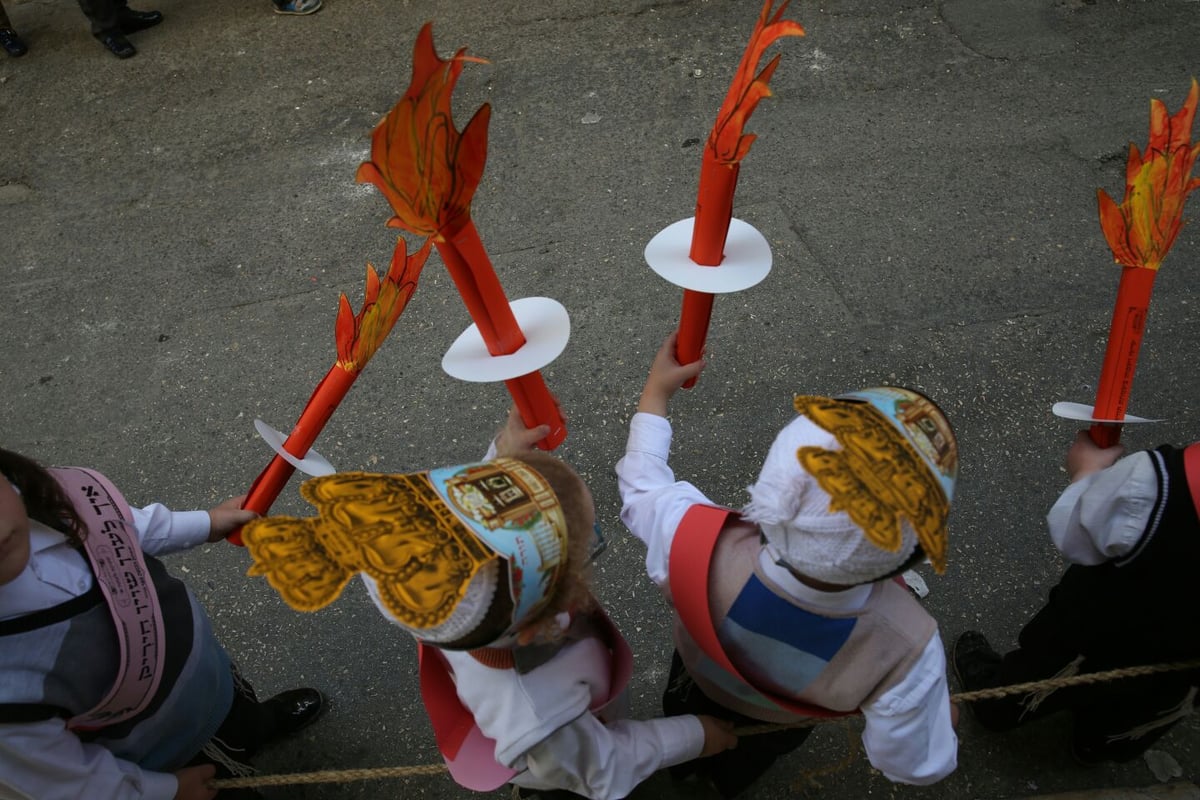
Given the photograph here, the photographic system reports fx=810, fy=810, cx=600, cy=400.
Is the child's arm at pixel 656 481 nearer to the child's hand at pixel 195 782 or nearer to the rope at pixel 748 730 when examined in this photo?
the rope at pixel 748 730

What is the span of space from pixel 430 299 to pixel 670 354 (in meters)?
1.70

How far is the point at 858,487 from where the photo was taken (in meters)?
0.94

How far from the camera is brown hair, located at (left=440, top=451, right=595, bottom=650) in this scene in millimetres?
985

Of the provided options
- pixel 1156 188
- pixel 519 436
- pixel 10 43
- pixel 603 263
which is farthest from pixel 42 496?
pixel 10 43

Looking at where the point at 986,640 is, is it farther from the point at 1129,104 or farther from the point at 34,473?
the point at 1129,104

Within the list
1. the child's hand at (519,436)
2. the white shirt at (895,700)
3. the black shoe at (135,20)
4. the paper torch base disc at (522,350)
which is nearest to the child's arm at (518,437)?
the child's hand at (519,436)

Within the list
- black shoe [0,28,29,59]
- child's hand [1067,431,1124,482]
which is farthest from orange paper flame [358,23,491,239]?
black shoe [0,28,29,59]

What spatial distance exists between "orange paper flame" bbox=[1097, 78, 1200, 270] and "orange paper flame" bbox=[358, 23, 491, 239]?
111cm

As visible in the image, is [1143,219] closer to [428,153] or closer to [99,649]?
[428,153]

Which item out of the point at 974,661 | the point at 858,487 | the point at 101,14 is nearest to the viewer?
the point at 858,487

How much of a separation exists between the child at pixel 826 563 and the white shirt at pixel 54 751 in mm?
919

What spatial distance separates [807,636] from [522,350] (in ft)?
2.15

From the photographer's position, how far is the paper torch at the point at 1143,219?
1.42m

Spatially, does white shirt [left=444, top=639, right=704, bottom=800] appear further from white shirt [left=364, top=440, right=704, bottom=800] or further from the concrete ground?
the concrete ground
